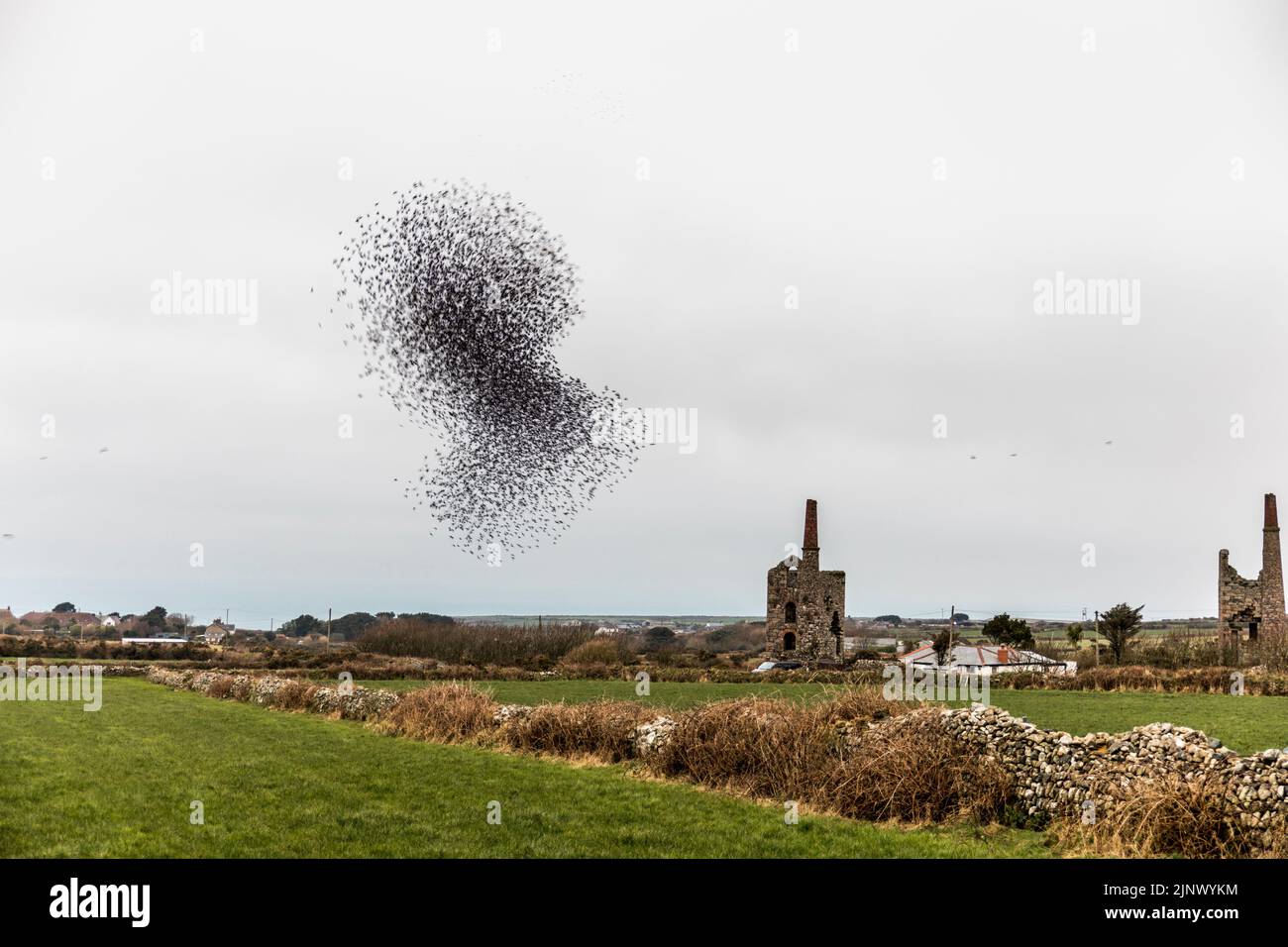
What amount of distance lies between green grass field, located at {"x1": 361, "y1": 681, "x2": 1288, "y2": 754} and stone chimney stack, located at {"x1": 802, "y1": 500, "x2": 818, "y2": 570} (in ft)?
84.0

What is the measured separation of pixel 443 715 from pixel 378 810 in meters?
9.65

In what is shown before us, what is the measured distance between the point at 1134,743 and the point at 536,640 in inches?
2622

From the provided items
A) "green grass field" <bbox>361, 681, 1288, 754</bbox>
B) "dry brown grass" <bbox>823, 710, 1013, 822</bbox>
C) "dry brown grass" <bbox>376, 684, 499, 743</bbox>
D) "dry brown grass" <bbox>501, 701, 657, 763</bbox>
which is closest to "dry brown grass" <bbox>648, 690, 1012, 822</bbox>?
"dry brown grass" <bbox>823, 710, 1013, 822</bbox>

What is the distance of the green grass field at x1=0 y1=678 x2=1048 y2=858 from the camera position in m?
A: 11.0

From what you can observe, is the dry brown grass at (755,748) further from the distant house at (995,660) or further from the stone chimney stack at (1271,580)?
the stone chimney stack at (1271,580)

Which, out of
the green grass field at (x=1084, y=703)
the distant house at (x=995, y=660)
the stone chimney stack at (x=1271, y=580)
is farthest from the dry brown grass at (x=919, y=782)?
the stone chimney stack at (x=1271, y=580)

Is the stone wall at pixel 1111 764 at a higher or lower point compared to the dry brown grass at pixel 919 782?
higher

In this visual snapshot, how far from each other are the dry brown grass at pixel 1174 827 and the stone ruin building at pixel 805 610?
56.5m

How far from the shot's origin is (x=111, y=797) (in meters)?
13.8

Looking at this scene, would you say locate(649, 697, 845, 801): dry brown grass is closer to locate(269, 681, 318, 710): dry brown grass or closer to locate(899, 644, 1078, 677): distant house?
locate(269, 681, 318, 710): dry brown grass

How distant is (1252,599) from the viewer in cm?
5694

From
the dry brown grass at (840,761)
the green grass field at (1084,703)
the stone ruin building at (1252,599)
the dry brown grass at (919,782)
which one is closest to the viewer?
the dry brown grass at (919,782)

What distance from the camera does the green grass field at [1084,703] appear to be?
23.7m
